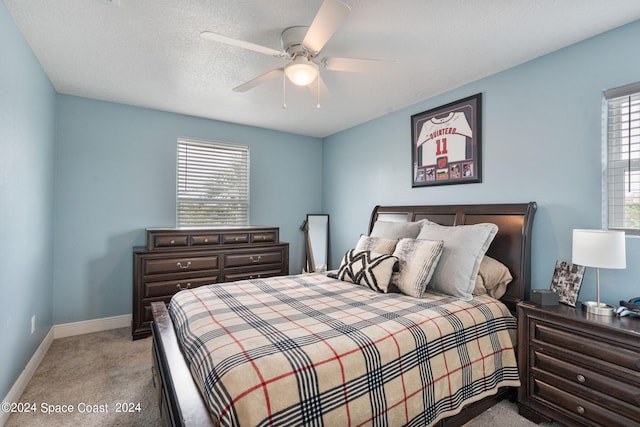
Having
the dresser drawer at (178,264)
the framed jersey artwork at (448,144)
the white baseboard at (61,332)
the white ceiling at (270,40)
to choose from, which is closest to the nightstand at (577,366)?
the framed jersey artwork at (448,144)

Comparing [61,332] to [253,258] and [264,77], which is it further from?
[264,77]

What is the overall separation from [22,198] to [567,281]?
3985 mm

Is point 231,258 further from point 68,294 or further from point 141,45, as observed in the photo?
point 141,45

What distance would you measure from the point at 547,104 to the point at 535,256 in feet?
3.96

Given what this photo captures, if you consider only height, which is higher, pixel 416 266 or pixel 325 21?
pixel 325 21

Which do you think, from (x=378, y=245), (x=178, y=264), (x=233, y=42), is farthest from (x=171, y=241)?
(x=233, y=42)

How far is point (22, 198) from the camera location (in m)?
2.31

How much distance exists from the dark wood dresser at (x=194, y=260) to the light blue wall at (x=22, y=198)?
0.79 m

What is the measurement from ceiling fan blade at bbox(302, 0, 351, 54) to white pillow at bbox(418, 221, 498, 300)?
1.76 metres

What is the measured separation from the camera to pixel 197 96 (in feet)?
10.9

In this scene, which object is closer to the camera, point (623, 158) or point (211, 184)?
point (623, 158)

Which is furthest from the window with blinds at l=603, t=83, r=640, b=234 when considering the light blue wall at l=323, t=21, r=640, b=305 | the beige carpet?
the beige carpet

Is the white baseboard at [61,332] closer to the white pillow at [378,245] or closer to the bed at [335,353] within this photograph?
the bed at [335,353]

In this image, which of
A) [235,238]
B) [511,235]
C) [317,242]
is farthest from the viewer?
[317,242]
